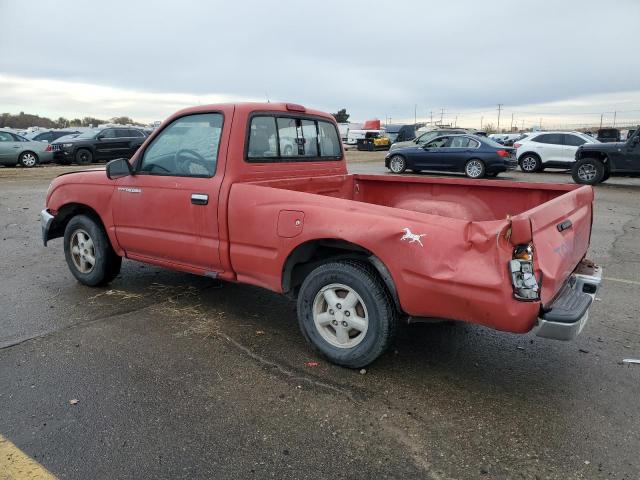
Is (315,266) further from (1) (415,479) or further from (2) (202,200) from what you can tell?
(1) (415,479)

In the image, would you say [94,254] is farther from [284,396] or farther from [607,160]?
[607,160]

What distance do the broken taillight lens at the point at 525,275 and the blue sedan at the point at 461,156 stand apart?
15.4 metres

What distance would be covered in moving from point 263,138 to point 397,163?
15.4 meters

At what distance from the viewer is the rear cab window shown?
168 inches

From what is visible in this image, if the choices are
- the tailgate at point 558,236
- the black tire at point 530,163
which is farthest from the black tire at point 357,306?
the black tire at point 530,163

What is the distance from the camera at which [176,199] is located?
4289mm

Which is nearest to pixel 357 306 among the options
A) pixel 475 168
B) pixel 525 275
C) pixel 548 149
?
pixel 525 275

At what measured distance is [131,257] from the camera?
4.87 m

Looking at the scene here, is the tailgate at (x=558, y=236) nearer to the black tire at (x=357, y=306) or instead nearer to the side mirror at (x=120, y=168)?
the black tire at (x=357, y=306)

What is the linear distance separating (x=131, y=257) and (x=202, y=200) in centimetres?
126

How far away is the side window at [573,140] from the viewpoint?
18.7m

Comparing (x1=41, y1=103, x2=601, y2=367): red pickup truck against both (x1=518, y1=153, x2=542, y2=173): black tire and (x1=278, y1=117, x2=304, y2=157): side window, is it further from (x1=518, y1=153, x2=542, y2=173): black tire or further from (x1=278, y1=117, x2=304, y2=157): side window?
(x1=518, y1=153, x2=542, y2=173): black tire

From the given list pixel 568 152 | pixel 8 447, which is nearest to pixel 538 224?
pixel 8 447

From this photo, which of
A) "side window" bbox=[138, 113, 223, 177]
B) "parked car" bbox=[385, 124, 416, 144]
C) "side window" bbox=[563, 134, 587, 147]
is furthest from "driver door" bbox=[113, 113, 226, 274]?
"parked car" bbox=[385, 124, 416, 144]
